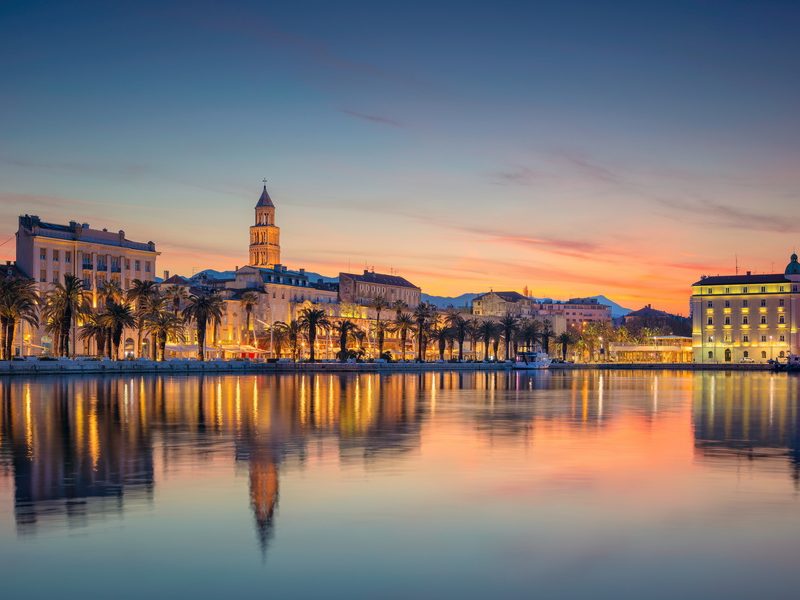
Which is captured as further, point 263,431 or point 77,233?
point 77,233

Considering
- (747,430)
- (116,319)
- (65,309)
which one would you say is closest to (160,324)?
(116,319)

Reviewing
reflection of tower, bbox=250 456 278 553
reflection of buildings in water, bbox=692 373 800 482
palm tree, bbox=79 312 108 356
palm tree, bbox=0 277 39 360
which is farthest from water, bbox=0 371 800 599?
palm tree, bbox=79 312 108 356

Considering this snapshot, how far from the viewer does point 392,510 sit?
817 inches

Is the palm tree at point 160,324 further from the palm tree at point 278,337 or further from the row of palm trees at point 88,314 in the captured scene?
the palm tree at point 278,337

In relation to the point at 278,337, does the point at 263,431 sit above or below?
below

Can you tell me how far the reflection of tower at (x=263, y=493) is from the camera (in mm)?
18473

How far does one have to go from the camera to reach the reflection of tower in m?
18.5

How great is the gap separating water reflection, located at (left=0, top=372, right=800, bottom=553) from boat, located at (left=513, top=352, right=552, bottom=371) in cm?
10658

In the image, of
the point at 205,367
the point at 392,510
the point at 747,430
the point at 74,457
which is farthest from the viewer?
the point at 205,367

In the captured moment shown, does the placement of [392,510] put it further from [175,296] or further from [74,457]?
[175,296]

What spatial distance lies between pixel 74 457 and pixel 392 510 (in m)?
12.7

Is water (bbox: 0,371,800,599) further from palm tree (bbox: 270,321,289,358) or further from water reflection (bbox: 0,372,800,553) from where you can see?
palm tree (bbox: 270,321,289,358)

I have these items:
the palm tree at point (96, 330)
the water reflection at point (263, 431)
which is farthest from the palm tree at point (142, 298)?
A: the water reflection at point (263, 431)

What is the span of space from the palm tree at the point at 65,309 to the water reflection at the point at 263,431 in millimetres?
35019
